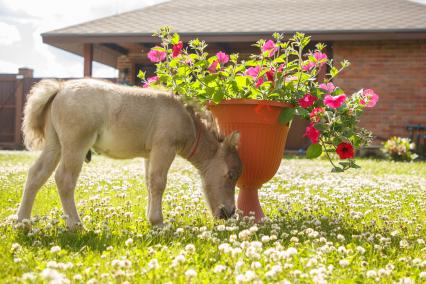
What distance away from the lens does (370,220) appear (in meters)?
5.08

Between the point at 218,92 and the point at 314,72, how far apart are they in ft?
3.52

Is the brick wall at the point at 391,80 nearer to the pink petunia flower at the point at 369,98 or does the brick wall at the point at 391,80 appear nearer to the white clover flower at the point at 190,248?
the pink petunia flower at the point at 369,98

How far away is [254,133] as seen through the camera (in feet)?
16.7

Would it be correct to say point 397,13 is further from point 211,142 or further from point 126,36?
point 211,142

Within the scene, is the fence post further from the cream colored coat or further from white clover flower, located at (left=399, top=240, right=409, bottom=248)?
white clover flower, located at (left=399, top=240, right=409, bottom=248)

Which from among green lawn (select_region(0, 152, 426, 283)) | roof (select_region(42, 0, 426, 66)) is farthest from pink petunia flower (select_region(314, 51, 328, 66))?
roof (select_region(42, 0, 426, 66))

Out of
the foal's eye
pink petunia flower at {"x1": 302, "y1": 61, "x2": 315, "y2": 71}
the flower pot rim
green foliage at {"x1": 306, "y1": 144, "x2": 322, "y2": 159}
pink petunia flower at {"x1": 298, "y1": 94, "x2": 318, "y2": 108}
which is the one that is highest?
pink petunia flower at {"x1": 302, "y1": 61, "x2": 315, "y2": 71}

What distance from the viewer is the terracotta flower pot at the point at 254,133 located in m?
5.05

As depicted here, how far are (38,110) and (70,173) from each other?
0.64 m

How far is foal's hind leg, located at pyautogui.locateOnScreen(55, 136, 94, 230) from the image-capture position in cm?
414

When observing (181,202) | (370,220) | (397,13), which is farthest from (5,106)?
(370,220)

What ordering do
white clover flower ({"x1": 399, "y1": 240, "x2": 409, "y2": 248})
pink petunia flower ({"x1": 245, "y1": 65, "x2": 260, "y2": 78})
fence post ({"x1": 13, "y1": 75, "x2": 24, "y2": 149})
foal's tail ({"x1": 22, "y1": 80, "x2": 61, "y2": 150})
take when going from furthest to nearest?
fence post ({"x1": 13, "y1": 75, "x2": 24, "y2": 149}) → pink petunia flower ({"x1": 245, "y1": 65, "x2": 260, "y2": 78}) → foal's tail ({"x1": 22, "y1": 80, "x2": 61, "y2": 150}) → white clover flower ({"x1": 399, "y1": 240, "x2": 409, "y2": 248})

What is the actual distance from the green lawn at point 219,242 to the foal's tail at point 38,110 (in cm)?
68

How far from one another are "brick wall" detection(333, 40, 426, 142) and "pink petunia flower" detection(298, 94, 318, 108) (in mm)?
12761
